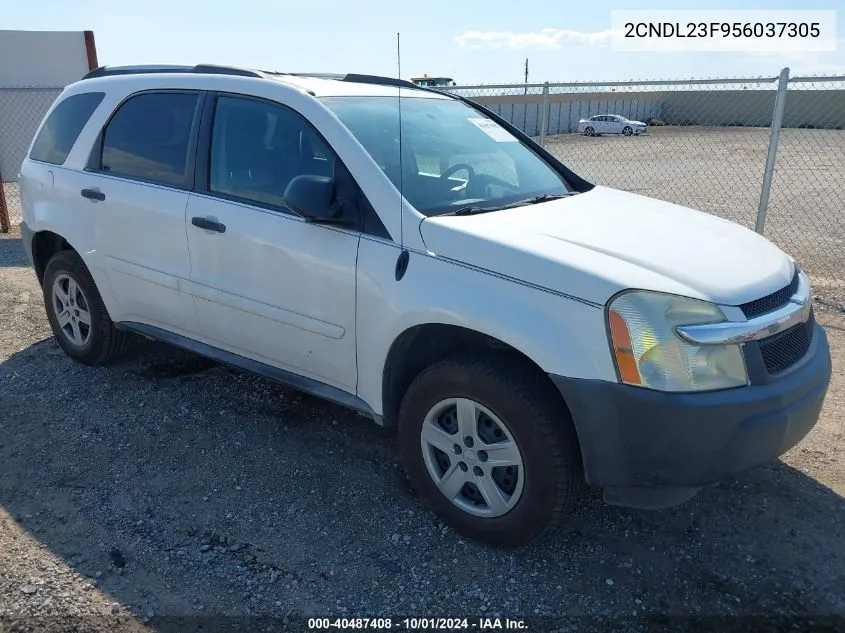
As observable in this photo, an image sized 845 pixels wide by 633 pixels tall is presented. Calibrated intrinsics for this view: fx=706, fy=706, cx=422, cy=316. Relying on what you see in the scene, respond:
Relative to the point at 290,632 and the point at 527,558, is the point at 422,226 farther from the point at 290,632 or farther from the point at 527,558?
the point at 290,632

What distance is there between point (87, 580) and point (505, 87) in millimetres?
6785

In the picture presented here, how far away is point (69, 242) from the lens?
4.46 meters

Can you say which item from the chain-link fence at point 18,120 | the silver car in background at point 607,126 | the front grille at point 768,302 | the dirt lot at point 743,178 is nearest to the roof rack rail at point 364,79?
the front grille at point 768,302

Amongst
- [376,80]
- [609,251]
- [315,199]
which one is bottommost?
[609,251]

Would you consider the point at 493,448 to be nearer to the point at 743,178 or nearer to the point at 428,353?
the point at 428,353

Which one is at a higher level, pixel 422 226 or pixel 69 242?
pixel 422 226

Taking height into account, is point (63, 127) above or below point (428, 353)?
above

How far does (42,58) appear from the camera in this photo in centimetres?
1348

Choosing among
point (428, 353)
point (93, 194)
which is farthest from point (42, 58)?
point (428, 353)

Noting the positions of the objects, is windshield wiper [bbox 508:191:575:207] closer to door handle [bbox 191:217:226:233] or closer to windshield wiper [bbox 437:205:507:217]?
windshield wiper [bbox 437:205:507:217]

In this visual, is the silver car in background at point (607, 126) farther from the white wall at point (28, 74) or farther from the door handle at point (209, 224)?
the door handle at point (209, 224)

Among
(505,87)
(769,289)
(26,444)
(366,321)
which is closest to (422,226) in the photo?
(366,321)

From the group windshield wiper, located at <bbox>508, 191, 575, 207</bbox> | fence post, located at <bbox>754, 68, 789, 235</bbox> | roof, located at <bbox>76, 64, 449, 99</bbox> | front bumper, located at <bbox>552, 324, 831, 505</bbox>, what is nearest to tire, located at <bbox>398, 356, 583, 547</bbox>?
front bumper, located at <bbox>552, 324, 831, 505</bbox>

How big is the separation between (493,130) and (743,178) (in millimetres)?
14800
